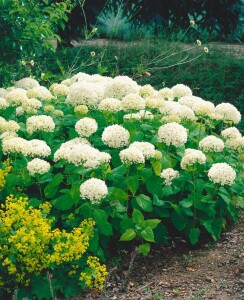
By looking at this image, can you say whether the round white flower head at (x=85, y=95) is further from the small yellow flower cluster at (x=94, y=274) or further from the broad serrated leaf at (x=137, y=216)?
the small yellow flower cluster at (x=94, y=274)

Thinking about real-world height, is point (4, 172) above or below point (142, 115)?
below

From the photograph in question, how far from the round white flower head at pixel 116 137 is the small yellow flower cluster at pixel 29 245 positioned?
0.73 metres

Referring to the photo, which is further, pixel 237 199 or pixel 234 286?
pixel 237 199

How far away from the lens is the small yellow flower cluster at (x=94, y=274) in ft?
10.9

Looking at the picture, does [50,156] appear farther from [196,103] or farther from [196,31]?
[196,31]

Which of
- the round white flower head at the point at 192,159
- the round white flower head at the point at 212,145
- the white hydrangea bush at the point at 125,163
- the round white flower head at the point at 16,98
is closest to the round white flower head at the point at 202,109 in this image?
the white hydrangea bush at the point at 125,163

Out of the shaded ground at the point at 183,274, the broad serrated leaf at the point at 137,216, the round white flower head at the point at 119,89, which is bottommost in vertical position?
the shaded ground at the point at 183,274

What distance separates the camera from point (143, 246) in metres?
3.78

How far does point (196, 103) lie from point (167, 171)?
0.87 m

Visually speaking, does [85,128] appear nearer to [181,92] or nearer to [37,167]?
[37,167]

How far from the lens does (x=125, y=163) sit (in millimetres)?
3734

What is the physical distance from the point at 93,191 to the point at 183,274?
34.8 inches

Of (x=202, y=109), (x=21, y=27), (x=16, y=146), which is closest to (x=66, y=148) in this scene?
(x=16, y=146)

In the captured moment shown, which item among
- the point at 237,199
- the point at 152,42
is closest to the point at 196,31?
the point at 152,42
